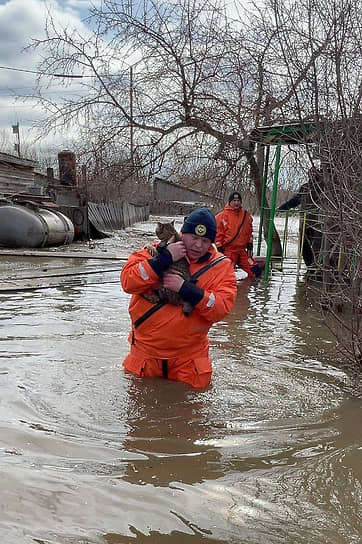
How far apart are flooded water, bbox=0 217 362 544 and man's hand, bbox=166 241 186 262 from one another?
1.00 m

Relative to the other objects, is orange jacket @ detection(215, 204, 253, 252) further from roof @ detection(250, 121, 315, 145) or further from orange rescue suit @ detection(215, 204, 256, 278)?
roof @ detection(250, 121, 315, 145)

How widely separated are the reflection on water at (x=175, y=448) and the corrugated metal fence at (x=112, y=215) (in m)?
18.9

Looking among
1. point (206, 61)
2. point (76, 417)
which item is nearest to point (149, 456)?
point (76, 417)

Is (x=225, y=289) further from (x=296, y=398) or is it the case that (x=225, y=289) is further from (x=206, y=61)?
(x=206, y=61)

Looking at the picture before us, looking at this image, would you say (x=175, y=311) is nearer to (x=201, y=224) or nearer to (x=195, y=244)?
(x=195, y=244)

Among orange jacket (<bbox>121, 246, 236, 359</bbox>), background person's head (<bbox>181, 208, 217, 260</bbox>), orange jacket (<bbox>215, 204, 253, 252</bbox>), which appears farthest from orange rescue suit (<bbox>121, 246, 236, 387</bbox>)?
orange jacket (<bbox>215, 204, 253, 252</bbox>)

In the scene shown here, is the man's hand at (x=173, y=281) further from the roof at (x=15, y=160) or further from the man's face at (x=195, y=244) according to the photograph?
the roof at (x=15, y=160)

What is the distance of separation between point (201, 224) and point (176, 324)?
760 mm

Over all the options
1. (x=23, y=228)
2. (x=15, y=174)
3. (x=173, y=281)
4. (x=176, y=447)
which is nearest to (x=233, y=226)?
(x=173, y=281)

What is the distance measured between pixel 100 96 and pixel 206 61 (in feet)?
8.57

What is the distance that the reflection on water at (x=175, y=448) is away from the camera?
2.49 meters

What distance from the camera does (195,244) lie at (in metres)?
4.12

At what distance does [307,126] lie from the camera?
792cm

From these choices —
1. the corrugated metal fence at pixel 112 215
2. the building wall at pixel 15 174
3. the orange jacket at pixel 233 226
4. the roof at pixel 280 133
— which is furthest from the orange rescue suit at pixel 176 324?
the corrugated metal fence at pixel 112 215
